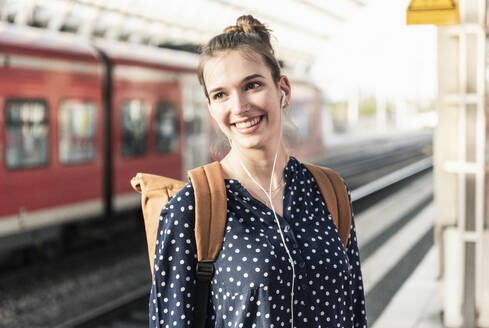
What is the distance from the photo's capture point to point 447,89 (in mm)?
5199

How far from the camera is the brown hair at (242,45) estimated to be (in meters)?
2.00

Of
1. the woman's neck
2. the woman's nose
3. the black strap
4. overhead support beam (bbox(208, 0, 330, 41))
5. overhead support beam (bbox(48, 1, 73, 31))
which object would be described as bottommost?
the black strap

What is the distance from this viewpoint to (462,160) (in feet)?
16.9

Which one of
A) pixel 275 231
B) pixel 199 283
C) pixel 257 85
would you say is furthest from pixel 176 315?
pixel 257 85

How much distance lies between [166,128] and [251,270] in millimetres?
10339

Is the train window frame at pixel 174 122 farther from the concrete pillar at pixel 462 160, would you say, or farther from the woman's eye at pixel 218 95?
the woman's eye at pixel 218 95

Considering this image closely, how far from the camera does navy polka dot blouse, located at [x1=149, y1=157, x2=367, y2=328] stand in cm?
182

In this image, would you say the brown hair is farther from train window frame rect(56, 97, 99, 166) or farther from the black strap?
train window frame rect(56, 97, 99, 166)

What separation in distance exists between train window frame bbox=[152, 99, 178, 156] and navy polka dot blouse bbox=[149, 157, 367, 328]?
391 inches

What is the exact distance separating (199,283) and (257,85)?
1.96 ft

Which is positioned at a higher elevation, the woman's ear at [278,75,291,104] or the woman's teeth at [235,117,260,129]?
the woman's ear at [278,75,291,104]

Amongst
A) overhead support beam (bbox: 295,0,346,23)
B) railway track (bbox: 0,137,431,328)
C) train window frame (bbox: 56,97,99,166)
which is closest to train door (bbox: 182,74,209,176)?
railway track (bbox: 0,137,431,328)

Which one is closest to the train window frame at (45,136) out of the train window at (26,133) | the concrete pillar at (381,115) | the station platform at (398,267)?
the train window at (26,133)

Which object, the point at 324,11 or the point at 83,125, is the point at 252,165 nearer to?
the point at 83,125
